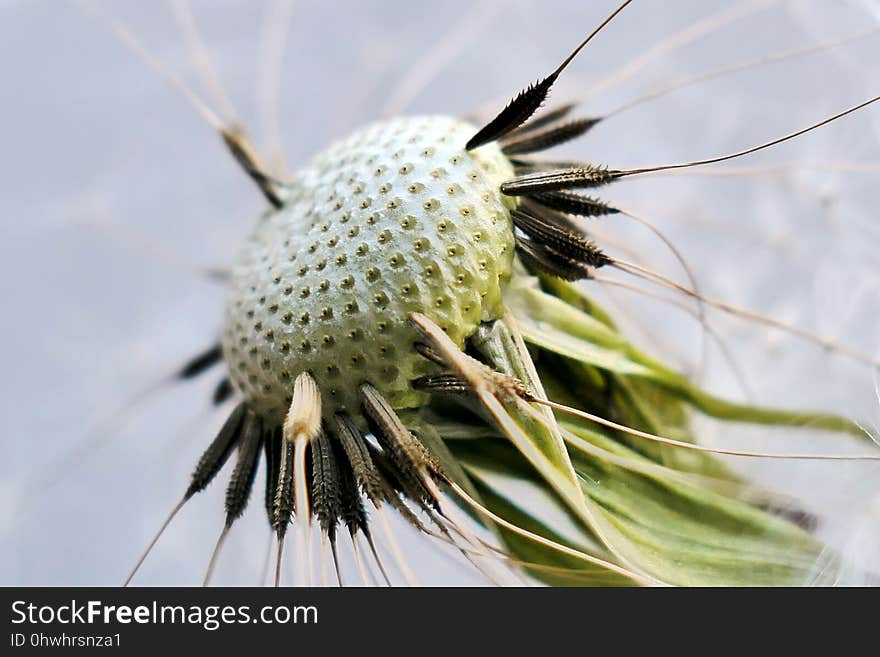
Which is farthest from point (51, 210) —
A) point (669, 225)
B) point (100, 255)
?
point (669, 225)

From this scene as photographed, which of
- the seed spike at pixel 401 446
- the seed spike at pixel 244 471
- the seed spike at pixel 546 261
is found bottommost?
the seed spike at pixel 401 446

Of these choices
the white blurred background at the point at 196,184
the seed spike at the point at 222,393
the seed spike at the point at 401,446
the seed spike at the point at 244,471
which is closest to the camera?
the seed spike at the point at 401,446

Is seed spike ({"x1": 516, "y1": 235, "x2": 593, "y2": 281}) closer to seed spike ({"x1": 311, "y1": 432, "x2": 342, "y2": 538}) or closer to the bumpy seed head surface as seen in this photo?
the bumpy seed head surface

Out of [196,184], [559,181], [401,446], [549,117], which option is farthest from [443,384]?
[196,184]

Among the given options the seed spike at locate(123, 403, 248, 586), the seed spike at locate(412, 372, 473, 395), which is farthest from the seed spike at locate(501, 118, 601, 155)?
the seed spike at locate(123, 403, 248, 586)

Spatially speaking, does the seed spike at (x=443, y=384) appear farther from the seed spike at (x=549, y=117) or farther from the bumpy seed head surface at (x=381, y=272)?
the seed spike at (x=549, y=117)

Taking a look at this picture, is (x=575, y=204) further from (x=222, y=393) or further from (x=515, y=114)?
(x=222, y=393)

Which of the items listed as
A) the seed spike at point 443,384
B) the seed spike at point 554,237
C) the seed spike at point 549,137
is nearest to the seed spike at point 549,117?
the seed spike at point 549,137
